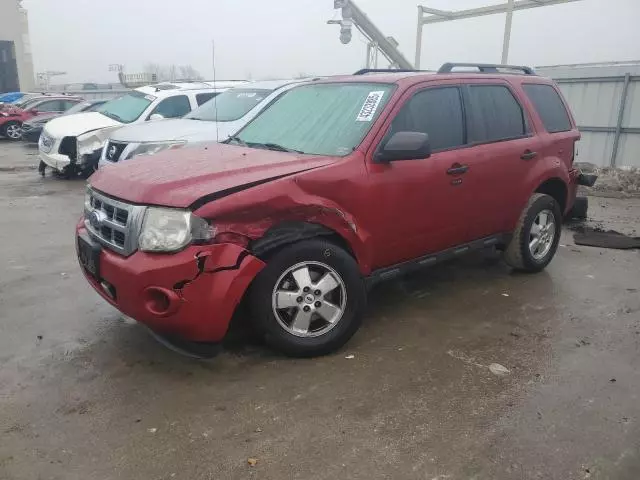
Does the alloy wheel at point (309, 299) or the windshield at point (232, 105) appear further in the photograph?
the windshield at point (232, 105)

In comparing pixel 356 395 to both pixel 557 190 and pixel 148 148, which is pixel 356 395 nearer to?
pixel 557 190

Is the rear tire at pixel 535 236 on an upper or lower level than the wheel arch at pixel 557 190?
lower

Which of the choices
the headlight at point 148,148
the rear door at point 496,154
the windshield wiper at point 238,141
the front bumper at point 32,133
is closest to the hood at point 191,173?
the windshield wiper at point 238,141

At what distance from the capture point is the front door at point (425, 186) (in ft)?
12.5

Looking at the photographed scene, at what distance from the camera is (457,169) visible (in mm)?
4230

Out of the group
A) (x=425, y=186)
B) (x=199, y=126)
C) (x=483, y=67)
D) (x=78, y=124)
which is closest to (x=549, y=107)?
(x=483, y=67)

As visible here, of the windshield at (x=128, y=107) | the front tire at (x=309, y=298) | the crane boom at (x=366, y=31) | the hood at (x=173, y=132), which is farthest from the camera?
the crane boom at (x=366, y=31)

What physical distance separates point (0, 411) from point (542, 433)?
291 cm

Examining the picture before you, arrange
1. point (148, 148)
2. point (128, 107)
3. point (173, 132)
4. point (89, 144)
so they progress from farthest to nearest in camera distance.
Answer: point (128, 107) → point (89, 144) → point (173, 132) → point (148, 148)

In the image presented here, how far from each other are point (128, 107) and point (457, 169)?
8693 millimetres

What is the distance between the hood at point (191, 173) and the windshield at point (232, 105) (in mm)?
4459

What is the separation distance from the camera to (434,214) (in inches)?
164

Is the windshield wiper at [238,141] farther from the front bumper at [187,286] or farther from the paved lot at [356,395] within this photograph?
the paved lot at [356,395]

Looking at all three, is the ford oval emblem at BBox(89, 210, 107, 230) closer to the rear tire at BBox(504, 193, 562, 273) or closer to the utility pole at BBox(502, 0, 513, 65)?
the rear tire at BBox(504, 193, 562, 273)
